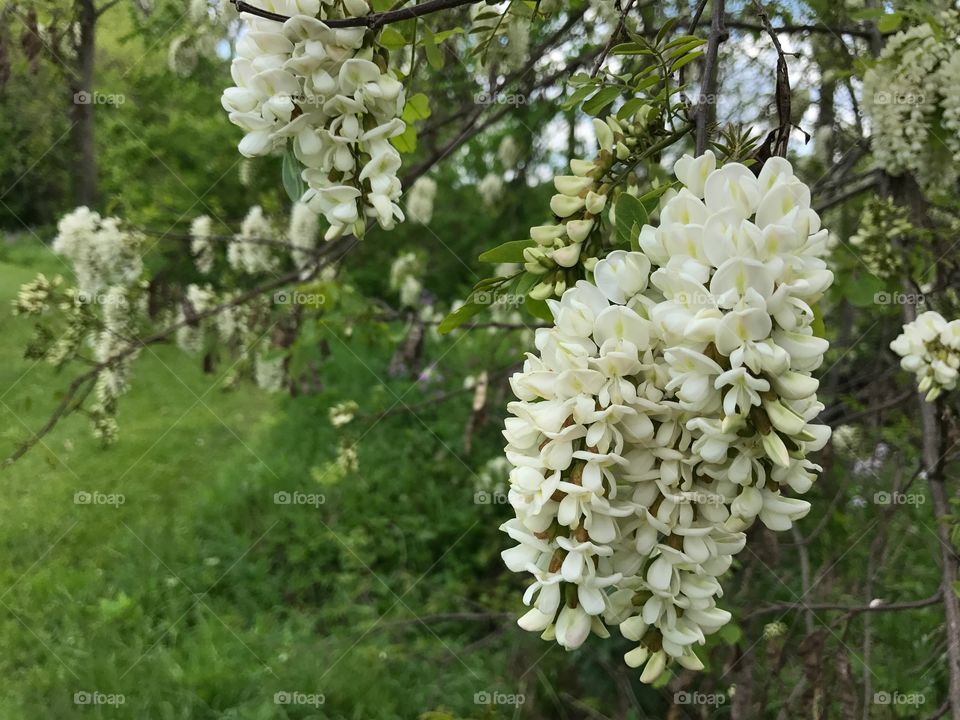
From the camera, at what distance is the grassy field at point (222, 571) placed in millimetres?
2174

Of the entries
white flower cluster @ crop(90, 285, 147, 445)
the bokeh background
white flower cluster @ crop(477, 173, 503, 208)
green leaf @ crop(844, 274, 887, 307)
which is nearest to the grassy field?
the bokeh background

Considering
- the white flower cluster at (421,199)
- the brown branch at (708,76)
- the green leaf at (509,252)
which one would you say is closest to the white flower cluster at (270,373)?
the white flower cluster at (421,199)

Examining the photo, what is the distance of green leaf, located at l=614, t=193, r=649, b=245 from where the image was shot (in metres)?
0.59

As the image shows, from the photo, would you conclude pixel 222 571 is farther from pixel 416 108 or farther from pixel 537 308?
pixel 537 308

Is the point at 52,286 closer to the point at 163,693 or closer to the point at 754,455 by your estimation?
the point at 163,693

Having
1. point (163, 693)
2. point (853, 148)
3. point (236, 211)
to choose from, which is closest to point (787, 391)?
point (853, 148)

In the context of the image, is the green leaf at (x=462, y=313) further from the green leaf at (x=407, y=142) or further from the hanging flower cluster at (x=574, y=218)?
the green leaf at (x=407, y=142)

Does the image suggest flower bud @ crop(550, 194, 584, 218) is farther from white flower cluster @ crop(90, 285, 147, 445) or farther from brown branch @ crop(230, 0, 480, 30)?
white flower cluster @ crop(90, 285, 147, 445)

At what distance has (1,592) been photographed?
7.50 ft

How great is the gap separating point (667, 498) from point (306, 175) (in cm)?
44

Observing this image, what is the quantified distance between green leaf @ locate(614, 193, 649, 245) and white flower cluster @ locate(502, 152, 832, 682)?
0.16 feet

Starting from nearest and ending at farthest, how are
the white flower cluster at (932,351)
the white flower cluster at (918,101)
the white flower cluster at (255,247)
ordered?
the white flower cluster at (932,351), the white flower cluster at (918,101), the white flower cluster at (255,247)

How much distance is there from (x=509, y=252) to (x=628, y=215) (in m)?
0.17

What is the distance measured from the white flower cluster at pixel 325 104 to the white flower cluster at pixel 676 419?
0.26 meters
